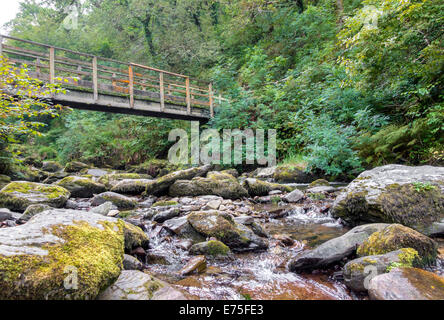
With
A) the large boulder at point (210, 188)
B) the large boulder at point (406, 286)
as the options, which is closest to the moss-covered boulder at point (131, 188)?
the large boulder at point (210, 188)

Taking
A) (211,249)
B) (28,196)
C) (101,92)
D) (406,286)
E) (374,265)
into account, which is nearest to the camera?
(406,286)

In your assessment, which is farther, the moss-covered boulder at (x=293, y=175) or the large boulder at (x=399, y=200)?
the moss-covered boulder at (x=293, y=175)

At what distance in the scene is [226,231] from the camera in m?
3.21

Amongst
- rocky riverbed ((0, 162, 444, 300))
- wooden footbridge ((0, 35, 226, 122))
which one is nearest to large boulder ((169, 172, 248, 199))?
rocky riverbed ((0, 162, 444, 300))

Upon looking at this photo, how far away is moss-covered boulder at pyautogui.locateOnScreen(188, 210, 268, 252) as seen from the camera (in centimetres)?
312

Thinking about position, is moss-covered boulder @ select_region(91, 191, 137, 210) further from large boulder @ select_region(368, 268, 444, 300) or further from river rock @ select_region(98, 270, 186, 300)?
large boulder @ select_region(368, 268, 444, 300)

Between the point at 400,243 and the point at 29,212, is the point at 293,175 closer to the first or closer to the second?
the point at 400,243

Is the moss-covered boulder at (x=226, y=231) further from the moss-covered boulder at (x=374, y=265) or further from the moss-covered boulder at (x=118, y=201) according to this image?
the moss-covered boulder at (x=118, y=201)

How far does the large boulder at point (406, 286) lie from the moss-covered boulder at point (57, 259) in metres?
1.89

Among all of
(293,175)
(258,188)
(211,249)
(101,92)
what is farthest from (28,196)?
(293,175)

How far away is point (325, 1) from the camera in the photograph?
659 inches

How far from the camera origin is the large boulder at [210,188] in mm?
6262

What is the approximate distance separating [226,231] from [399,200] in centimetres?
241

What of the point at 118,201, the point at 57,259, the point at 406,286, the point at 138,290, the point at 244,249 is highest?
the point at 57,259
